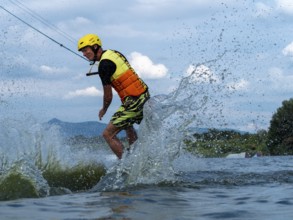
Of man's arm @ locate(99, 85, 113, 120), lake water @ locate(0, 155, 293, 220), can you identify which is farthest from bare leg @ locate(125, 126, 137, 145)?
lake water @ locate(0, 155, 293, 220)

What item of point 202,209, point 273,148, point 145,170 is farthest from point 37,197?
point 273,148

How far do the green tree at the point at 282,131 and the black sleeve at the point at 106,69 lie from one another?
187ft

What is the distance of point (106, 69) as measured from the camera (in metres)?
8.95

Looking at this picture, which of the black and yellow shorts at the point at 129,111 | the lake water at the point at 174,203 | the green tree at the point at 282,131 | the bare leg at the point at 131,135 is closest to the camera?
the lake water at the point at 174,203

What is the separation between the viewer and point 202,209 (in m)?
5.99

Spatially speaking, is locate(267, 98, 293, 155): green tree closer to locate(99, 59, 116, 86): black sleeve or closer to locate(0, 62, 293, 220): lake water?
locate(0, 62, 293, 220): lake water

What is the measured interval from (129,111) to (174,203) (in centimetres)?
301

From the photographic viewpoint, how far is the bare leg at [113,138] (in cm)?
922

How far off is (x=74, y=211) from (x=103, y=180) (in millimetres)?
2911

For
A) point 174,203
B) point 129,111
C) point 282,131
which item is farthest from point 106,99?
point 282,131

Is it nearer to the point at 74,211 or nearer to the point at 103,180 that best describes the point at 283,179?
the point at 103,180

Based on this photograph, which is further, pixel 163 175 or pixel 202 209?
pixel 163 175

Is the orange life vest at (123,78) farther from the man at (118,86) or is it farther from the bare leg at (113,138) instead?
the bare leg at (113,138)

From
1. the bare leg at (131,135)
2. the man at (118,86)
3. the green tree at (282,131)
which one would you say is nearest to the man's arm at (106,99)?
the man at (118,86)
